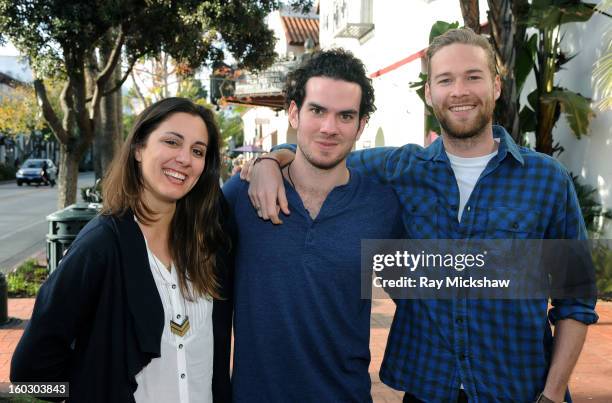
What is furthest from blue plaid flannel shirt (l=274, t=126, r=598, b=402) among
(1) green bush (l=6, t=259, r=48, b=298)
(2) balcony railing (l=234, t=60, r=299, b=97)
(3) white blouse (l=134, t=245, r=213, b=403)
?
(2) balcony railing (l=234, t=60, r=299, b=97)

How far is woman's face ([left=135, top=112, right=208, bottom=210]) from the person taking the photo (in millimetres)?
2461

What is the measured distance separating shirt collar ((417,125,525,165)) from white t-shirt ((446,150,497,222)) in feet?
0.15

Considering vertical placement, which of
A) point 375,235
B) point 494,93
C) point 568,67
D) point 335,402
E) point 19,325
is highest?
point 568,67

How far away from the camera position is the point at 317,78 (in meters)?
2.70

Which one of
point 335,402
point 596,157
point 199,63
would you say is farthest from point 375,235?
point 199,63

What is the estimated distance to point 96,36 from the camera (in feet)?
30.9

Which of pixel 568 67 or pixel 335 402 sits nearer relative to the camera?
pixel 335 402

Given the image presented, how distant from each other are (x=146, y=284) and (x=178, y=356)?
0.30 metres

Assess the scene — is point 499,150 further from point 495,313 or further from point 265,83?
point 265,83

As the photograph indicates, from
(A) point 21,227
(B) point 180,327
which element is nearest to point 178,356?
(B) point 180,327

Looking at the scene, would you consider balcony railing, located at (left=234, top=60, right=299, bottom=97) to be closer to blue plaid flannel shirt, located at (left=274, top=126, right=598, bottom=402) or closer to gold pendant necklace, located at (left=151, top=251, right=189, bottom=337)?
blue plaid flannel shirt, located at (left=274, top=126, right=598, bottom=402)

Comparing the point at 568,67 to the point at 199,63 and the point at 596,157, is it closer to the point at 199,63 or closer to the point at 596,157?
the point at 596,157

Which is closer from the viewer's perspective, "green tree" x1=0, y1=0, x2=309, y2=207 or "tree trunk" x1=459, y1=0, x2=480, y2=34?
"tree trunk" x1=459, y1=0, x2=480, y2=34

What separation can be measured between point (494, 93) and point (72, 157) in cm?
891
